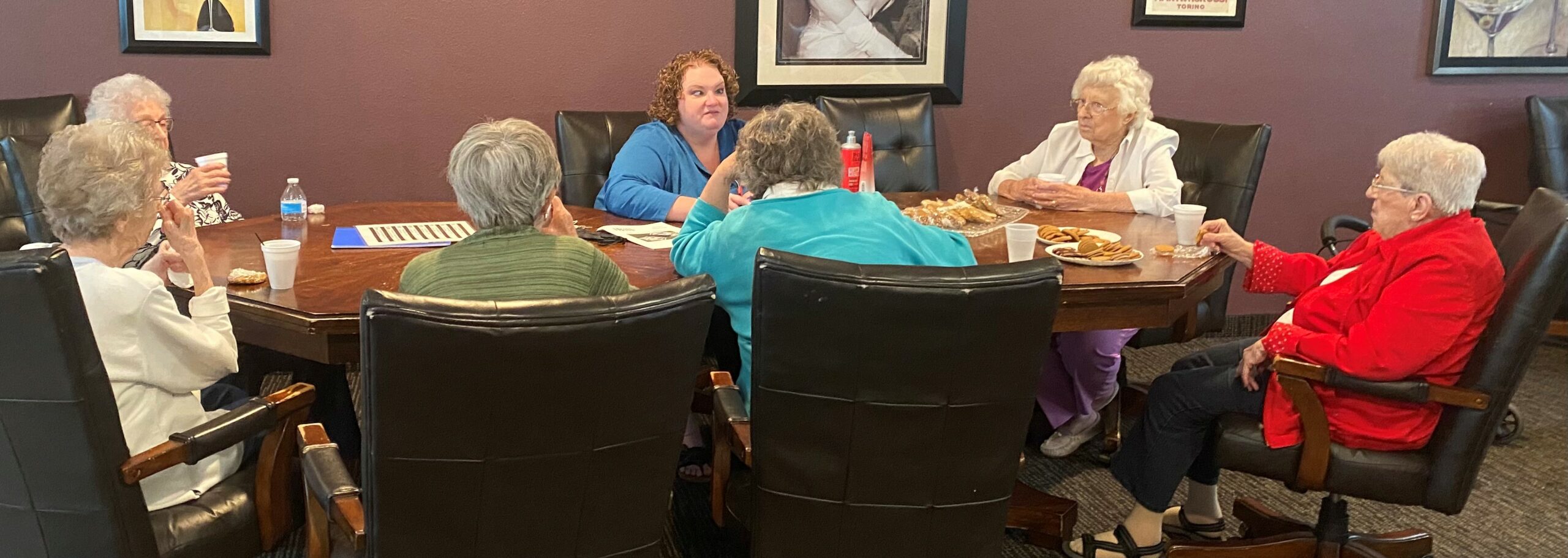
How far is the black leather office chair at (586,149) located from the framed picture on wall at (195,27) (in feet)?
3.33

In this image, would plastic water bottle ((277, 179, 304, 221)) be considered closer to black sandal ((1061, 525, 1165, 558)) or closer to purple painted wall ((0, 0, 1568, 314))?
purple painted wall ((0, 0, 1568, 314))

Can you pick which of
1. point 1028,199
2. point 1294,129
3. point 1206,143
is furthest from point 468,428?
point 1294,129

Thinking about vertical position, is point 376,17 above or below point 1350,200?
above

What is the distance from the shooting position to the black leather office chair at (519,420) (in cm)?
158

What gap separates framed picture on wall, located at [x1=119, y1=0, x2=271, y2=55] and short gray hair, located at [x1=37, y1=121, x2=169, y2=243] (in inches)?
76.2

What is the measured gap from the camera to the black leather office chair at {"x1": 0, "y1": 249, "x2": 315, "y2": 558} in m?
1.70

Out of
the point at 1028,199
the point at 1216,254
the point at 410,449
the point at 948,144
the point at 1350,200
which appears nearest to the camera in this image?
the point at 410,449

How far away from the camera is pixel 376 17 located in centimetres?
404

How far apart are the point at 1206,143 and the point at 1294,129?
142 cm

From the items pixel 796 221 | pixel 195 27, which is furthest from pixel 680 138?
pixel 195 27

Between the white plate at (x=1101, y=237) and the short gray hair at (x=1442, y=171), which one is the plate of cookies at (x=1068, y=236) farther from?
the short gray hair at (x=1442, y=171)

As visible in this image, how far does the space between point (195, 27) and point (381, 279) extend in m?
1.88

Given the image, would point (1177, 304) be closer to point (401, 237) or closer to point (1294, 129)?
point (401, 237)

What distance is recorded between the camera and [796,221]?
89.4 inches
